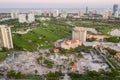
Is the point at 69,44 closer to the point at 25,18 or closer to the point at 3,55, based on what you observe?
the point at 3,55

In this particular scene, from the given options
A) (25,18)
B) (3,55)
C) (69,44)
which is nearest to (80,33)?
(69,44)

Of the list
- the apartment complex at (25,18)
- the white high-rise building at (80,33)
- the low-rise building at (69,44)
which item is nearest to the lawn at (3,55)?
the low-rise building at (69,44)

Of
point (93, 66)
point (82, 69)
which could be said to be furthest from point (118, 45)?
point (82, 69)

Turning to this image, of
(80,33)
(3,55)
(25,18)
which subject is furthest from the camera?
(25,18)

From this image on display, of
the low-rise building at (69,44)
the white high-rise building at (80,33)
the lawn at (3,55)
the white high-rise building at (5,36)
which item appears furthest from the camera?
the white high-rise building at (80,33)

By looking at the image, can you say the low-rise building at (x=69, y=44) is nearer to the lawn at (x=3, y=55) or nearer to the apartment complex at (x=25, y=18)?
the lawn at (x=3, y=55)

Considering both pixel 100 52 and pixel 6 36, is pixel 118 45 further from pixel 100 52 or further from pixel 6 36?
pixel 6 36

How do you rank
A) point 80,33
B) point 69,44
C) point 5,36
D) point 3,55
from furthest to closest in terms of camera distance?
point 80,33 < point 69,44 < point 5,36 < point 3,55

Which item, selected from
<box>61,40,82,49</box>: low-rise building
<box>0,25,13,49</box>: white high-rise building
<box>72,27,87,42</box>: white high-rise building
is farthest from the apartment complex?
<box>61,40,82,49</box>: low-rise building

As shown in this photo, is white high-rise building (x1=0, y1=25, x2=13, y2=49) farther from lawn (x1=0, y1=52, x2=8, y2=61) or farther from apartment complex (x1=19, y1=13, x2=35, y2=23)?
apartment complex (x1=19, y1=13, x2=35, y2=23)
